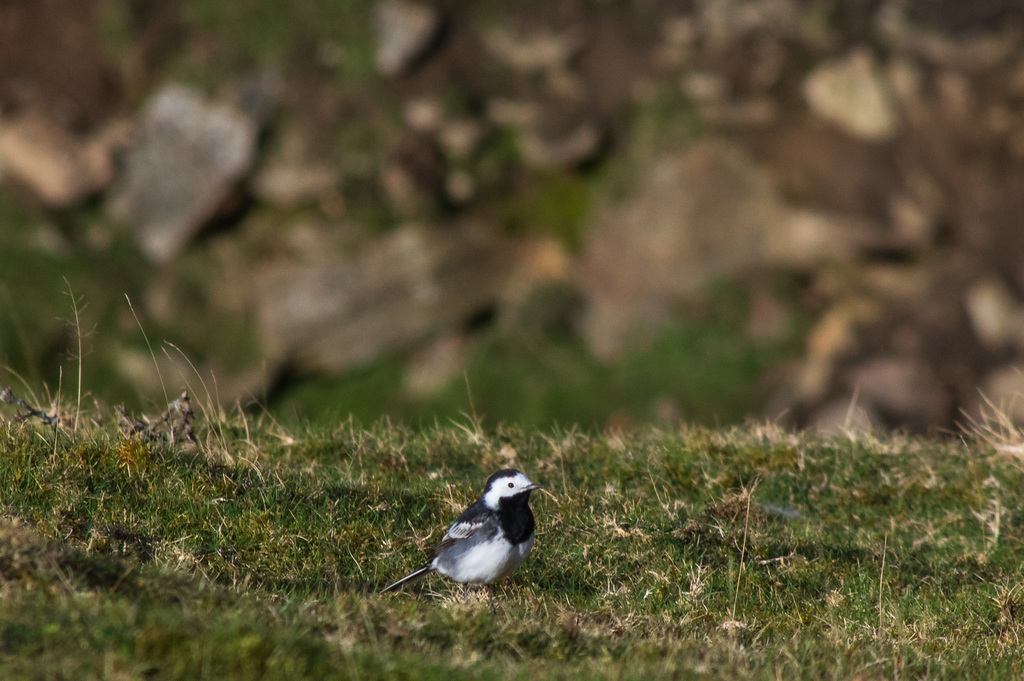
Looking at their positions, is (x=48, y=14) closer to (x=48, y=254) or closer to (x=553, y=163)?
(x=48, y=254)

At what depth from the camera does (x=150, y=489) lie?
6.38m

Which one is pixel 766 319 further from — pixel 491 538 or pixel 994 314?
pixel 491 538

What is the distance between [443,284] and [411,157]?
2323 mm

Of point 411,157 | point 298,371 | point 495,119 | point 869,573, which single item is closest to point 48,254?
point 298,371

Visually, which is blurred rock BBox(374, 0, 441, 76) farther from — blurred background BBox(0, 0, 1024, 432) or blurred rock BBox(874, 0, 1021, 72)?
blurred rock BBox(874, 0, 1021, 72)

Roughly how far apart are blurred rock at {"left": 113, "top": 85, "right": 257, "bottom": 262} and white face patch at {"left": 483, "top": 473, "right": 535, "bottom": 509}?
43.9ft

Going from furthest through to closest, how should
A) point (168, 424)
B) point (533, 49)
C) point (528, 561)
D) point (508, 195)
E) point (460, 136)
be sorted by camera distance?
point (533, 49) < point (508, 195) < point (460, 136) < point (168, 424) < point (528, 561)

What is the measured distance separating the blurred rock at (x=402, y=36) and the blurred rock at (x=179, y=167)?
8.80 feet

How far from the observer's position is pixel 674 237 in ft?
58.7

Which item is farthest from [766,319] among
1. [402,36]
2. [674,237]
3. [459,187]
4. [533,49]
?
[402,36]

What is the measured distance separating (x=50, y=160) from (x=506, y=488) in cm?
1519

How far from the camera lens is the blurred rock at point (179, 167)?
Answer: 1784cm

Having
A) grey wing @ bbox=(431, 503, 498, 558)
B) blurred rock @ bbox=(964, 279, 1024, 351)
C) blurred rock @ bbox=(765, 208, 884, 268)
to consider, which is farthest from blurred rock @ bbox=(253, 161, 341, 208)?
grey wing @ bbox=(431, 503, 498, 558)

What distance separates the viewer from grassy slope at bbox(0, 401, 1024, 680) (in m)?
4.25
